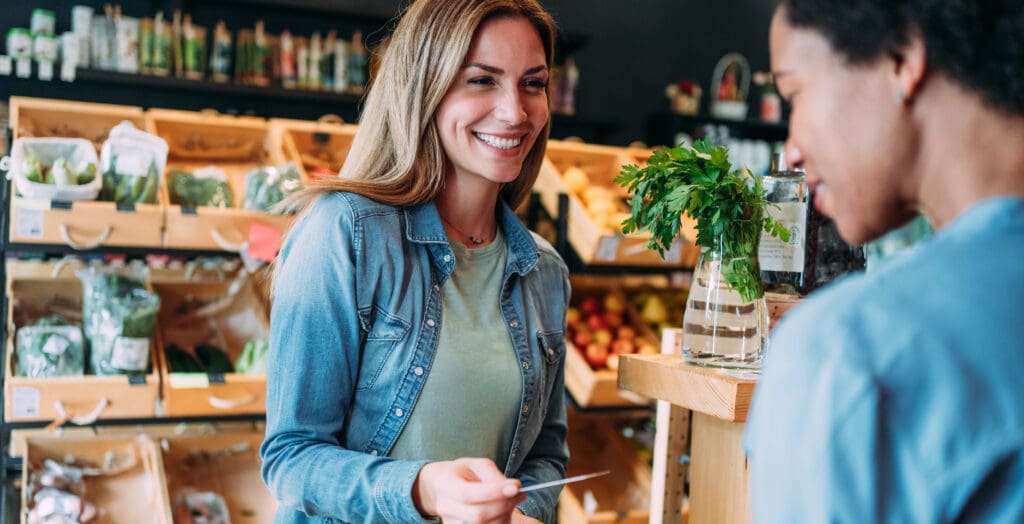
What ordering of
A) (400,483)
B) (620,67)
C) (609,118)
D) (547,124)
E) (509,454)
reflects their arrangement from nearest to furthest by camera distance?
(400,483)
(509,454)
(547,124)
(609,118)
(620,67)

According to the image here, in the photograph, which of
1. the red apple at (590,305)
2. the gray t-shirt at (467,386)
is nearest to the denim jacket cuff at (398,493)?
the gray t-shirt at (467,386)

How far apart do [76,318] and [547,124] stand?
76.6 inches

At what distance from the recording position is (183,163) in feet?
10.8

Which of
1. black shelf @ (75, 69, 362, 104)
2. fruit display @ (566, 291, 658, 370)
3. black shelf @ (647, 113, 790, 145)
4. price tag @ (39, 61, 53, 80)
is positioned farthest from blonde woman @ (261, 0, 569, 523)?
black shelf @ (647, 113, 790, 145)

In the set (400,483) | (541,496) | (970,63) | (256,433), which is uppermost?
(970,63)

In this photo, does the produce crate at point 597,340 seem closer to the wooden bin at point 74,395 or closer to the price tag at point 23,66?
the wooden bin at point 74,395

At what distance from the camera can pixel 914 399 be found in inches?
21.9

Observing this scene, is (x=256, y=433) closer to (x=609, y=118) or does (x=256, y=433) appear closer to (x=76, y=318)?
(x=76, y=318)

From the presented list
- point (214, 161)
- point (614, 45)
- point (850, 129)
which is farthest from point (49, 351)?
point (614, 45)

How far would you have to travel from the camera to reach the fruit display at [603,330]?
3455 mm

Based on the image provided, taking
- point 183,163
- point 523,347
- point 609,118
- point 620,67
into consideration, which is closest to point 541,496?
point 523,347

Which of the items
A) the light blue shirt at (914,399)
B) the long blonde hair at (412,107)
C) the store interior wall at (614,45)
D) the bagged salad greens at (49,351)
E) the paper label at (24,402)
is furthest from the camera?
the store interior wall at (614,45)

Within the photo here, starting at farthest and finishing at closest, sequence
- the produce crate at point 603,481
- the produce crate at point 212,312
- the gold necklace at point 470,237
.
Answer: the produce crate at point 603,481 → the produce crate at point 212,312 → the gold necklace at point 470,237

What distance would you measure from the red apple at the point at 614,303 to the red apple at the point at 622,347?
19 cm
